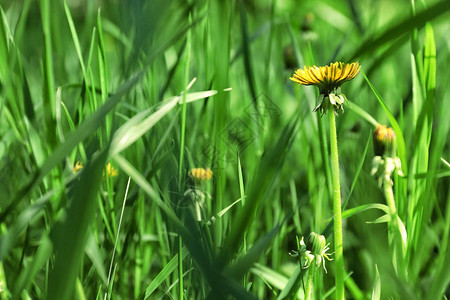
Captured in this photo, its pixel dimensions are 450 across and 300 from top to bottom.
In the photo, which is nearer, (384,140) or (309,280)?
(309,280)

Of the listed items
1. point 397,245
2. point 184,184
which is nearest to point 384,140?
point 397,245

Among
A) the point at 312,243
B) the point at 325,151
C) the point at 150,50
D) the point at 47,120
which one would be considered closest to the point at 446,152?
the point at 325,151

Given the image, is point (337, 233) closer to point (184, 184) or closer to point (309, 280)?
point (309, 280)

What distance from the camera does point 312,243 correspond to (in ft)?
1.64

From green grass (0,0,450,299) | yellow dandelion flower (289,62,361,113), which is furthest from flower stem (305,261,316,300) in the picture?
yellow dandelion flower (289,62,361,113)

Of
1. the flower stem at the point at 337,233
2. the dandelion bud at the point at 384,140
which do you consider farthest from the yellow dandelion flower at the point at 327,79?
the dandelion bud at the point at 384,140

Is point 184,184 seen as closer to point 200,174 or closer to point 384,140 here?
point 200,174

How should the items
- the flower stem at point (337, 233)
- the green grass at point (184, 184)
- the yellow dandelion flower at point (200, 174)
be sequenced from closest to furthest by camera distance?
the green grass at point (184, 184) → the flower stem at point (337, 233) → the yellow dandelion flower at point (200, 174)

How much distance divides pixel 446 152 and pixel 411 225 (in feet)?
1.48

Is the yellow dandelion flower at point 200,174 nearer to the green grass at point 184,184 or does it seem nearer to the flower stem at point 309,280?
the green grass at point 184,184

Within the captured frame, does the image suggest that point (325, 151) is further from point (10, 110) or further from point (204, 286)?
point (10, 110)

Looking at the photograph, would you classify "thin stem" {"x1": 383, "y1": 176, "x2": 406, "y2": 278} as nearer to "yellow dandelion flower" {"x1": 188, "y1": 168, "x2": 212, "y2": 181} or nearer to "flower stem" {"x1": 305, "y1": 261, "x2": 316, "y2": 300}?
"flower stem" {"x1": 305, "y1": 261, "x2": 316, "y2": 300}

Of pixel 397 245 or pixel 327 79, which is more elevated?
pixel 327 79

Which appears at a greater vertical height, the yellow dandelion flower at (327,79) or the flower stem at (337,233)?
the yellow dandelion flower at (327,79)
